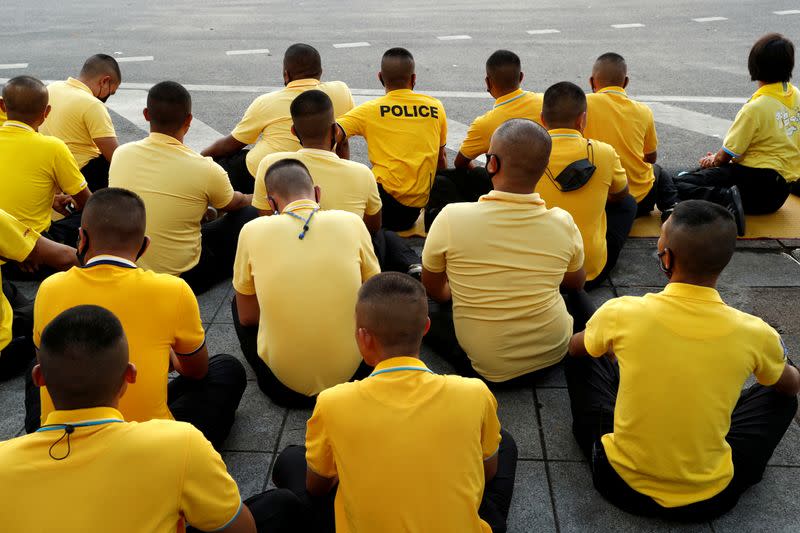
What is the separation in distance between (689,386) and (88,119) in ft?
17.1

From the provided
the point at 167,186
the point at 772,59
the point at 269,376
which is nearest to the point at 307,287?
the point at 269,376

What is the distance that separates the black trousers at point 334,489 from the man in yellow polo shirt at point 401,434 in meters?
0.31

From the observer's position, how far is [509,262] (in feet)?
13.4

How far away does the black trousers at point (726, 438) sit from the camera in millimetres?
3455

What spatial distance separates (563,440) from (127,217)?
241 cm

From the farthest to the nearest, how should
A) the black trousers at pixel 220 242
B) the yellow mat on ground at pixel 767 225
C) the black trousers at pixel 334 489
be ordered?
the yellow mat on ground at pixel 767 225
the black trousers at pixel 220 242
the black trousers at pixel 334 489

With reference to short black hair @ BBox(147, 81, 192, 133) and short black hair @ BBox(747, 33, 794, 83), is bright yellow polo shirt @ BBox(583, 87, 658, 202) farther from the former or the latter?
short black hair @ BBox(147, 81, 192, 133)

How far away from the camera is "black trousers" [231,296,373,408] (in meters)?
4.23

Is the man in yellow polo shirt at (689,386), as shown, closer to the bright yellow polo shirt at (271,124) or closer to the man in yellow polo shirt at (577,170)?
the man in yellow polo shirt at (577,170)

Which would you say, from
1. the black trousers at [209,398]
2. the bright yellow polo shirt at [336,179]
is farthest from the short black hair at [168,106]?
the black trousers at [209,398]

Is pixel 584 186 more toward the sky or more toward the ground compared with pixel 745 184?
more toward the sky

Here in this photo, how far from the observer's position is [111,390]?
2.55 meters

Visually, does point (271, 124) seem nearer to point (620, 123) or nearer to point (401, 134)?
point (401, 134)

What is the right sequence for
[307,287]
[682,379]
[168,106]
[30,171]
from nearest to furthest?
[682,379] < [307,287] < [168,106] < [30,171]
